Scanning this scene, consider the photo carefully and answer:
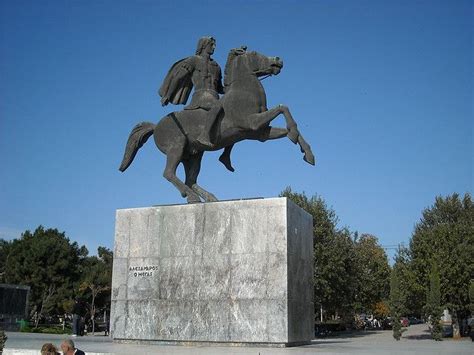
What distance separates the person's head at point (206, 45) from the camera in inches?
597

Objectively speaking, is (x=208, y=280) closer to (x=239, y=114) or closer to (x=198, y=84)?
(x=239, y=114)

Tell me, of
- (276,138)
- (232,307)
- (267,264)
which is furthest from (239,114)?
(232,307)

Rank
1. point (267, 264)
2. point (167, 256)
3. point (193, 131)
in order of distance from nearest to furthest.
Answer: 1. point (267, 264)
2. point (167, 256)
3. point (193, 131)

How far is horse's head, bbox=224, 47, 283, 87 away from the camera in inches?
559

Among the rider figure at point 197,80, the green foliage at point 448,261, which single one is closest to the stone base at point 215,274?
the rider figure at point 197,80

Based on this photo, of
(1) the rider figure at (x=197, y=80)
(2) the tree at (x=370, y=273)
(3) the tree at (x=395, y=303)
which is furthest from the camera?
(2) the tree at (x=370, y=273)

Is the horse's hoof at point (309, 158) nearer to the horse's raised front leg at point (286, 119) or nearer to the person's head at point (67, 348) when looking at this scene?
the horse's raised front leg at point (286, 119)

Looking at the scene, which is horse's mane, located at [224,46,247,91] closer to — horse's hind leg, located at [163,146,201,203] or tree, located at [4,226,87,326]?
horse's hind leg, located at [163,146,201,203]

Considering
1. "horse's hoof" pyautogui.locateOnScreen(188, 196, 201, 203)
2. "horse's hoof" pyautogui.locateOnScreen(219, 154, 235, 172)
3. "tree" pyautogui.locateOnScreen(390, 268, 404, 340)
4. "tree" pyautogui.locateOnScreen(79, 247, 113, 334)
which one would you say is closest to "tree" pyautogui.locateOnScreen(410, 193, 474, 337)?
"tree" pyautogui.locateOnScreen(390, 268, 404, 340)

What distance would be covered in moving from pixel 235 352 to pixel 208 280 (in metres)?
2.51

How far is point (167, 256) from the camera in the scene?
44.4ft

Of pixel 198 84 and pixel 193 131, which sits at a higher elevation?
pixel 198 84

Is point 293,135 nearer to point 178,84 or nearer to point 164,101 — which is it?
point 178,84

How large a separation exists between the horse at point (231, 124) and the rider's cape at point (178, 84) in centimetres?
66
